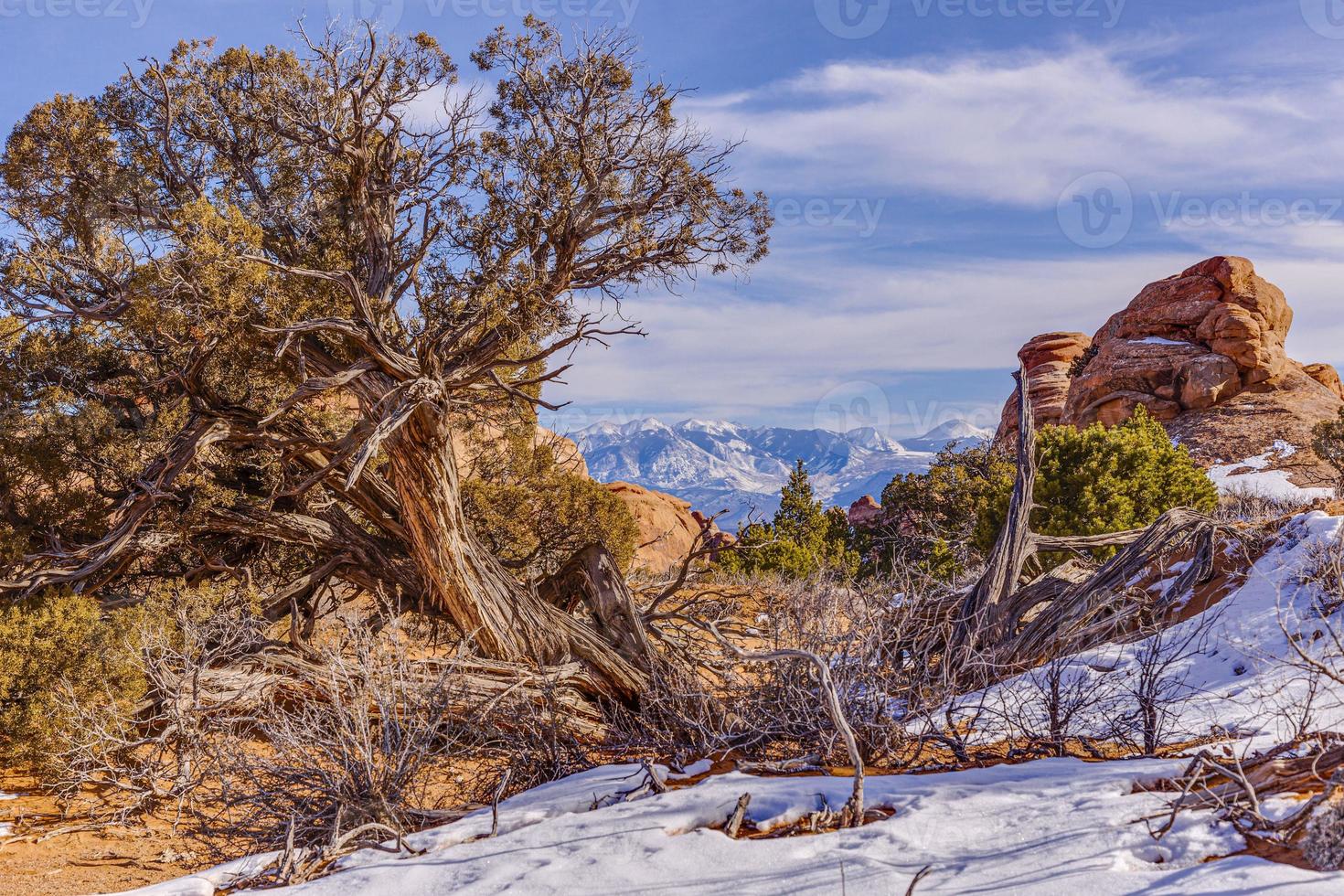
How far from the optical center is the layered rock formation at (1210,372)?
1357 inches

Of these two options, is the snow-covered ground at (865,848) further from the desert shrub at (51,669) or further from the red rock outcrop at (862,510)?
the red rock outcrop at (862,510)

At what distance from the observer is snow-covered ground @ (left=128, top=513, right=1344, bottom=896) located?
2789 millimetres

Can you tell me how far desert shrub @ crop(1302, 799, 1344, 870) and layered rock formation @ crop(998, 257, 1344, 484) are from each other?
112 ft

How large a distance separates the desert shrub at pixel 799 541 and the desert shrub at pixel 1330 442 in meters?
15.2

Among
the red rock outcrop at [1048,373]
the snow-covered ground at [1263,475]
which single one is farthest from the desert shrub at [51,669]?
the red rock outcrop at [1048,373]

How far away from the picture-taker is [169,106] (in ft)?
26.6

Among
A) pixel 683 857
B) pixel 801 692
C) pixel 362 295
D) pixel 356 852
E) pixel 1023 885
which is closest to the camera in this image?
pixel 1023 885

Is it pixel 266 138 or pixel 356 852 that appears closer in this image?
pixel 356 852

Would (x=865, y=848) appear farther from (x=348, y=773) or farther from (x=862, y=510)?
(x=862, y=510)

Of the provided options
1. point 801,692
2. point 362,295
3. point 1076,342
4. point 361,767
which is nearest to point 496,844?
point 361,767

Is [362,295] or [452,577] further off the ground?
[362,295]

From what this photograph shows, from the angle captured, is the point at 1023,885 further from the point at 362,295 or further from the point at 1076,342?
the point at 1076,342

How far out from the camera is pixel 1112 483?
18.5 m

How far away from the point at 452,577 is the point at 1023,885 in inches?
254
